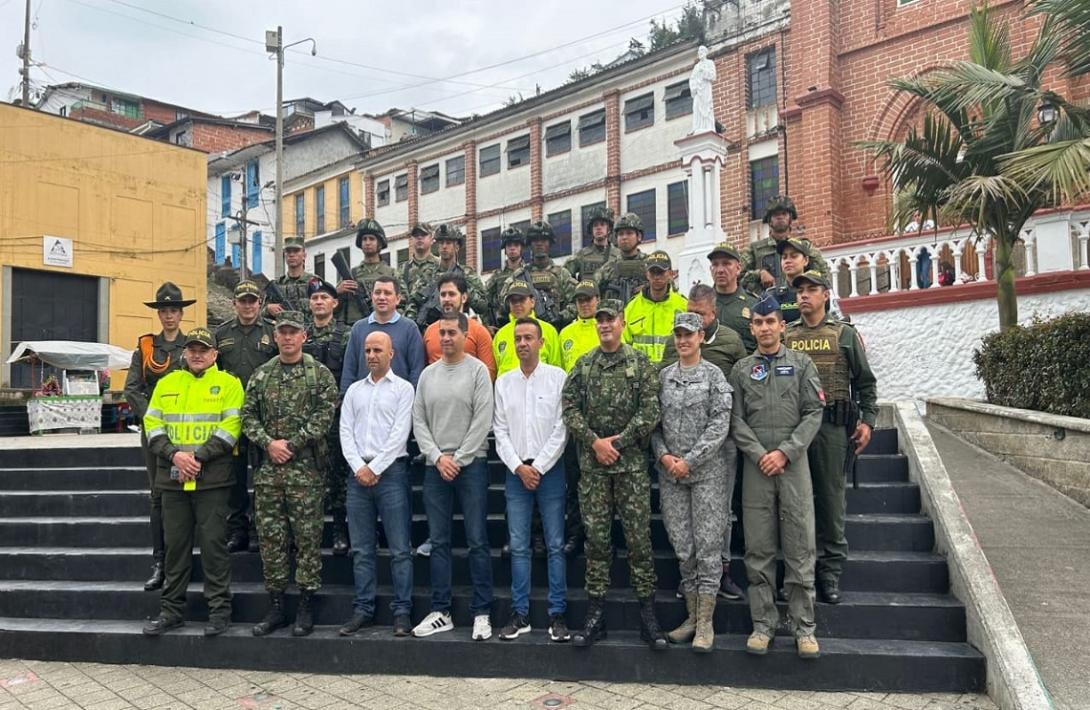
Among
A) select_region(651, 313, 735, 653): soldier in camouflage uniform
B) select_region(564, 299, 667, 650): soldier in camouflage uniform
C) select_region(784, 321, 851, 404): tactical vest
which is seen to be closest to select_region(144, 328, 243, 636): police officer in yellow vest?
select_region(564, 299, 667, 650): soldier in camouflage uniform

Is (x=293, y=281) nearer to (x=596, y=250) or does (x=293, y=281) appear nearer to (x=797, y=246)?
(x=596, y=250)

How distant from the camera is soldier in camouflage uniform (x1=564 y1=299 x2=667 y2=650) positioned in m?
4.43

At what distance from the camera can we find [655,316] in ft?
18.0

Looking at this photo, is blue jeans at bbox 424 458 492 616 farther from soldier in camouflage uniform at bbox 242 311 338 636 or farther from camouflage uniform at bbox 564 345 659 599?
soldier in camouflage uniform at bbox 242 311 338 636

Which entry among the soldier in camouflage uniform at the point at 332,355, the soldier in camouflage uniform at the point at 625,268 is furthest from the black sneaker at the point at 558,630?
the soldier in camouflage uniform at the point at 625,268

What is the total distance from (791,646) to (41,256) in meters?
22.3

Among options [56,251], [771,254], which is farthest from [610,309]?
[56,251]

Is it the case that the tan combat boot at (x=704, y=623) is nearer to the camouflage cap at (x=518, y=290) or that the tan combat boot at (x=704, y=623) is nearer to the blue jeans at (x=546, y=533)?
the blue jeans at (x=546, y=533)

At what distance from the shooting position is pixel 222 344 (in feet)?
19.4

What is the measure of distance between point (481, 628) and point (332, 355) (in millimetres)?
2611

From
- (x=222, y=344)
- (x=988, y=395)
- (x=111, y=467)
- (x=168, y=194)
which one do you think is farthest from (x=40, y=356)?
(x=988, y=395)

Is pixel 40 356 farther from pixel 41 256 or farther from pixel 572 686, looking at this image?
pixel 572 686

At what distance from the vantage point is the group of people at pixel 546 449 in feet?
14.3

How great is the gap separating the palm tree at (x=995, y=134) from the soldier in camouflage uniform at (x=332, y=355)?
19.7ft
